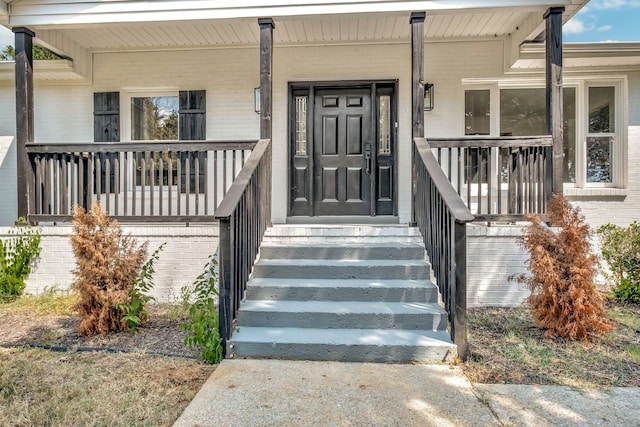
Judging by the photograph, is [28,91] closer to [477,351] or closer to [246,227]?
[246,227]

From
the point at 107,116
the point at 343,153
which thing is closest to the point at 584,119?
the point at 343,153

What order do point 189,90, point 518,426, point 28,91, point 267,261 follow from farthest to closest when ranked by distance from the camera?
point 189,90
point 28,91
point 267,261
point 518,426

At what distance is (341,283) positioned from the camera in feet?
12.4

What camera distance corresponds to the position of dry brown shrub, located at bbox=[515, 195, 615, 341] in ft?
11.0

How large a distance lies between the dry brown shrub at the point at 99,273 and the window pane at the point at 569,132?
5998 millimetres

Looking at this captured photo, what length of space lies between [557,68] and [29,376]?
A: 5413 mm

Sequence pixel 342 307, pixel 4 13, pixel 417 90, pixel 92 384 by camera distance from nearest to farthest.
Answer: pixel 92 384 → pixel 342 307 → pixel 417 90 → pixel 4 13

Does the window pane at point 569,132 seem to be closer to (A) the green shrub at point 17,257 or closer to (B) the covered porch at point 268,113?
(B) the covered porch at point 268,113

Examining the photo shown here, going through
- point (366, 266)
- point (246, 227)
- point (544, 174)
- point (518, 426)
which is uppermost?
point (544, 174)

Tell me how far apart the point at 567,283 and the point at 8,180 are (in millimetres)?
7510

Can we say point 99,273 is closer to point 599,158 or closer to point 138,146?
point 138,146

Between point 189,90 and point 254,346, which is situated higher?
point 189,90

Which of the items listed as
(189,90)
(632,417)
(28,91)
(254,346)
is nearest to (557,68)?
(632,417)

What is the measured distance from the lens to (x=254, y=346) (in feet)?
10.3
